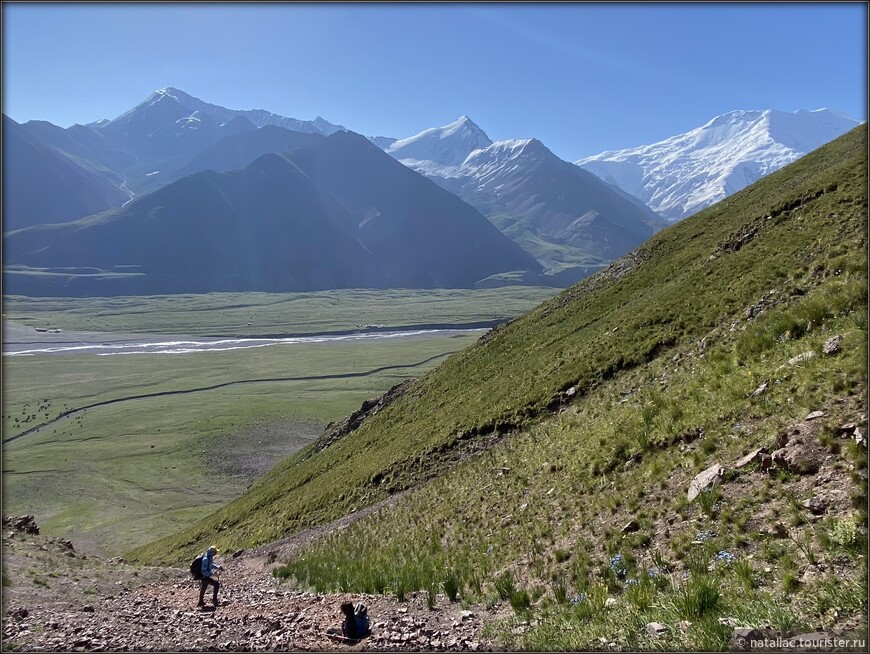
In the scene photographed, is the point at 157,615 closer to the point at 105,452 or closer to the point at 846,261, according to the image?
the point at 846,261

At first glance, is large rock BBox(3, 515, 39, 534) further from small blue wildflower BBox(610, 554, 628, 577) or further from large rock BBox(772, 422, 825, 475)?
large rock BBox(772, 422, 825, 475)

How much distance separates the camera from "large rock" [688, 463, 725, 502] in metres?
11.6

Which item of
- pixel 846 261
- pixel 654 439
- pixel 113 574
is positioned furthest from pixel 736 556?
pixel 113 574

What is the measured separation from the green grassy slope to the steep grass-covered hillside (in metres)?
0.16

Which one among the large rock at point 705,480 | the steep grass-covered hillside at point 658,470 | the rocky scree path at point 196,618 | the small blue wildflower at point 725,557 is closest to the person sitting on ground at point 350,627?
the rocky scree path at point 196,618

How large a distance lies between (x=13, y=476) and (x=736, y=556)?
95261 mm

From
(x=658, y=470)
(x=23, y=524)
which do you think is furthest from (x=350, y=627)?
(x=23, y=524)

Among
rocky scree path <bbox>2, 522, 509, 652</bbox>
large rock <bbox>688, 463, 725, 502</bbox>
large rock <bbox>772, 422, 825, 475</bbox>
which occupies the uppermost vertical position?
large rock <bbox>772, 422, 825, 475</bbox>

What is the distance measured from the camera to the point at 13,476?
244 feet

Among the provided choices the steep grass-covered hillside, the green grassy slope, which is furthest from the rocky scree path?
the green grassy slope

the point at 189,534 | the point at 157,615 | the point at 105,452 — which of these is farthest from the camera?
the point at 105,452

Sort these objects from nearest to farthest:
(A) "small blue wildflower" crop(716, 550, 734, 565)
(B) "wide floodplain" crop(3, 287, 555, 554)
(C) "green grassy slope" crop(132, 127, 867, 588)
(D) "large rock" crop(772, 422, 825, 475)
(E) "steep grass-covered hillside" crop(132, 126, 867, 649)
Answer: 1. (E) "steep grass-covered hillside" crop(132, 126, 867, 649)
2. (A) "small blue wildflower" crop(716, 550, 734, 565)
3. (D) "large rock" crop(772, 422, 825, 475)
4. (C) "green grassy slope" crop(132, 127, 867, 588)
5. (B) "wide floodplain" crop(3, 287, 555, 554)

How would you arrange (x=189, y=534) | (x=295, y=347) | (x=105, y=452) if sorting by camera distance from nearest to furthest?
(x=189, y=534)
(x=105, y=452)
(x=295, y=347)

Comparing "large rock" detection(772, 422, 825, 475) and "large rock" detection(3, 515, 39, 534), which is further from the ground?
"large rock" detection(772, 422, 825, 475)
